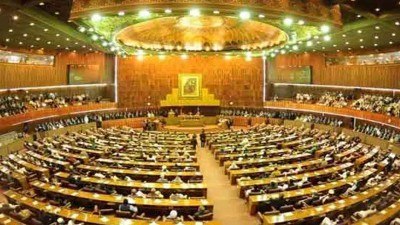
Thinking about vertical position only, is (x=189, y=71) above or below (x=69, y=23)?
below

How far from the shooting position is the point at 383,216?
1136 cm

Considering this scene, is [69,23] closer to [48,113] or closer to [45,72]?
[48,113]

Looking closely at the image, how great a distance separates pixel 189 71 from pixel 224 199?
26.7 meters

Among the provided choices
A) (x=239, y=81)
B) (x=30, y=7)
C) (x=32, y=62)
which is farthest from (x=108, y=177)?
(x=239, y=81)

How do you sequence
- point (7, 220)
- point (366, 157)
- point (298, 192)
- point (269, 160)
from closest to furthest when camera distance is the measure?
point (7, 220) → point (298, 192) → point (269, 160) → point (366, 157)

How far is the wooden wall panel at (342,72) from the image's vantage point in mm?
31911

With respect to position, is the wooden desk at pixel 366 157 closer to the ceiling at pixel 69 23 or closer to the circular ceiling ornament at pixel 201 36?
the ceiling at pixel 69 23

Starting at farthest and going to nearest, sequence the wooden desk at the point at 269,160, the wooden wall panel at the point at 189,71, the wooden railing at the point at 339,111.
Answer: the wooden wall panel at the point at 189,71, the wooden railing at the point at 339,111, the wooden desk at the point at 269,160

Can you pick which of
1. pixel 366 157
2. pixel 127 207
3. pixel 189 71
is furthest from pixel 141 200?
pixel 189 71

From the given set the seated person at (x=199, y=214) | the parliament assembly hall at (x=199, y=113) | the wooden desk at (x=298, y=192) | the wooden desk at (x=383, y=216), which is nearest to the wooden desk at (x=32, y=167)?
the parliament assembly hall at (x=199, y=113)

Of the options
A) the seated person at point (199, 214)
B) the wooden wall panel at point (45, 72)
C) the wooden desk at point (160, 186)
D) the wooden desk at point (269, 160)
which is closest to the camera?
the seated person at point (199, 214)

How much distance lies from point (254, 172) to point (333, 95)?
2379cm

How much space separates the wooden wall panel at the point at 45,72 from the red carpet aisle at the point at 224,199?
1824 cm

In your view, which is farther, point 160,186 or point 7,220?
point 160,186
